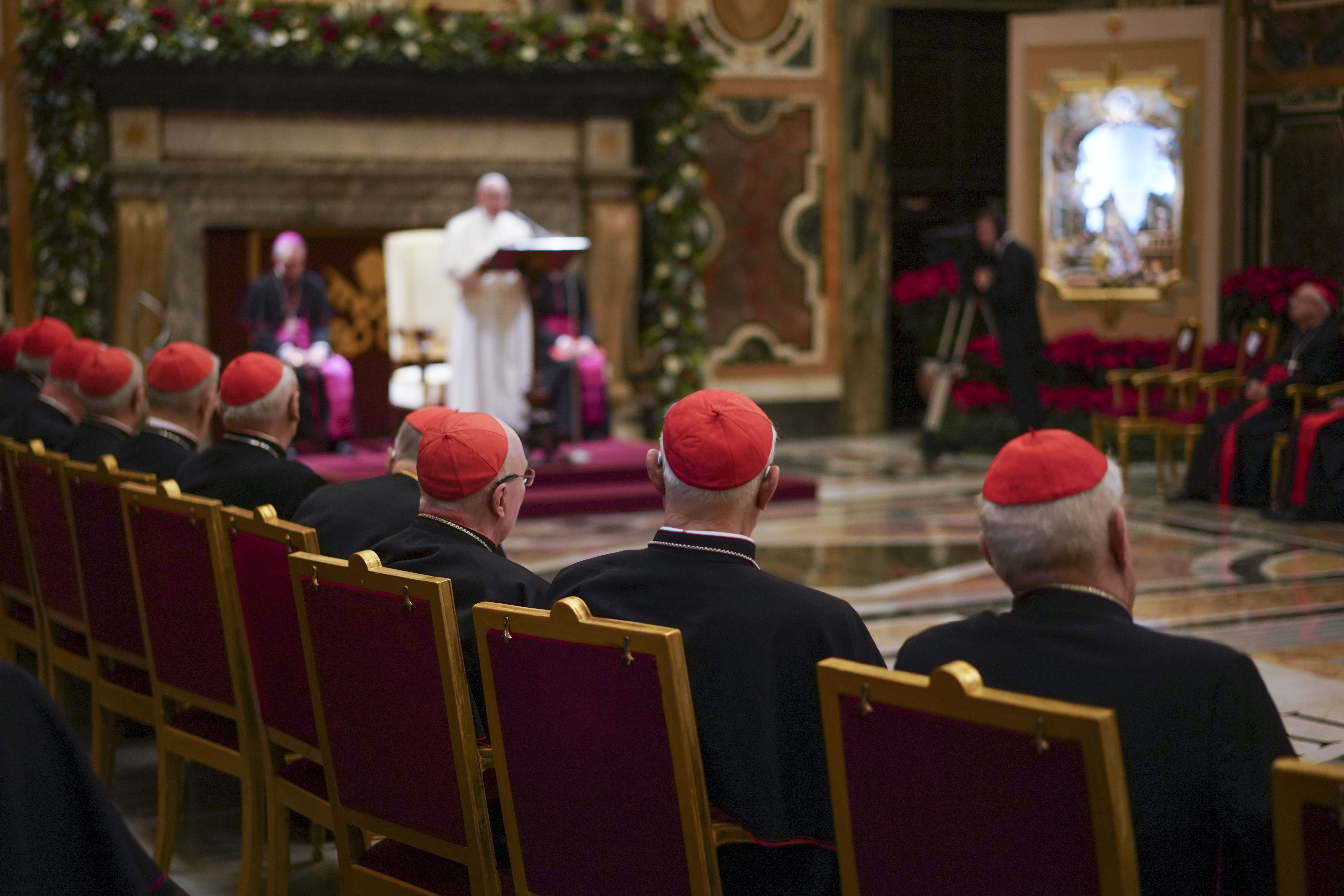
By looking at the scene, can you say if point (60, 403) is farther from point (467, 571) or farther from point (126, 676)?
point (467, 571)

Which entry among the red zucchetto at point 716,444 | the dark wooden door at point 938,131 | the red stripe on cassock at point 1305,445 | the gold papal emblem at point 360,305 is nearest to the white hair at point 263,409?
the red zucchetto at point 716,444

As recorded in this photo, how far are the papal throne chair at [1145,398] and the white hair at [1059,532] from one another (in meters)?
6.77

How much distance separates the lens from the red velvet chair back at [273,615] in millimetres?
2445

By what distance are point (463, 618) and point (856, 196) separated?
383 inches

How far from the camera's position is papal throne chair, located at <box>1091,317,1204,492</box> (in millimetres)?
8539

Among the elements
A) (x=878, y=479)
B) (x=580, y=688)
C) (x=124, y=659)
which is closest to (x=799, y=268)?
(x=878, y=479)

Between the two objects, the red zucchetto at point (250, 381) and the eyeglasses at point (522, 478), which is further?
the red zucchetto at point (250, 381)

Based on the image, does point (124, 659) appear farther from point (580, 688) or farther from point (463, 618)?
point (580, 688)

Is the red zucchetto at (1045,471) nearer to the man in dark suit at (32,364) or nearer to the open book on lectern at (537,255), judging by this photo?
the man in dark suit at (32,364)

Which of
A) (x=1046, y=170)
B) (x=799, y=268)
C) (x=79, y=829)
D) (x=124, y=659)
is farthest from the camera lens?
(x=799, y=268)

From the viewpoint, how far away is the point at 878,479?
9.14 metres

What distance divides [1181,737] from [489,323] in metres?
6.93

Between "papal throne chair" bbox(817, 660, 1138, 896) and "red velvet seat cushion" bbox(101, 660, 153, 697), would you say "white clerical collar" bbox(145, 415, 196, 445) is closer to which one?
"red velvet seat cushion" bbox(101, 660, 153, 697)

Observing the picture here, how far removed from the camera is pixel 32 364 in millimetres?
5668
